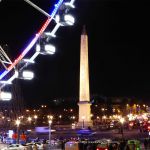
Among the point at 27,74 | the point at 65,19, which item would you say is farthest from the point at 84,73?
the point at 65,19

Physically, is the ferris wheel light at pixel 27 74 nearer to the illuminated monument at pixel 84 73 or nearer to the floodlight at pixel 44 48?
the floodlight at pixel 44 48

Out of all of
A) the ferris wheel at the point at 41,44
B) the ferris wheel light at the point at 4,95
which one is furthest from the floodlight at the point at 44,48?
the ferris wheel light at the point at 4,95

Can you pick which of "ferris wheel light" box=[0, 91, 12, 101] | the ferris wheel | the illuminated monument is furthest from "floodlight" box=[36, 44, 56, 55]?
the illuminated monument

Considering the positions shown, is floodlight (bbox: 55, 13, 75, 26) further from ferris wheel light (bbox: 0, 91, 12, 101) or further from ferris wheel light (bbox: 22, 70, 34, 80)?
ferris wheel light (bbox: 0, 91, 12, 101)

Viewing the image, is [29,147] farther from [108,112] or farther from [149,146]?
[108,112]

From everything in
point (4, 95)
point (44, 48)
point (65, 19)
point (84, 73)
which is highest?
point (84, 73)

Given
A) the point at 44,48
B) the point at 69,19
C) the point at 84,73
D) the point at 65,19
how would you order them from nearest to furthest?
the point at 44,48
the point at 65,19
the point at 69,19
the point at 84,73

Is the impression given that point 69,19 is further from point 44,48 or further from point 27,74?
point 27,74

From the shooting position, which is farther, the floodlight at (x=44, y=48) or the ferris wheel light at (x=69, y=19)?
the ferris wheel light at (x=69, y=19)

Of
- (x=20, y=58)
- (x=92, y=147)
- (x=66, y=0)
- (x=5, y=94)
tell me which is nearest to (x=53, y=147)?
(x=92, y=147)

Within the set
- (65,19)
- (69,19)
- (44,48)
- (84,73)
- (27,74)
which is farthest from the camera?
(84,73)

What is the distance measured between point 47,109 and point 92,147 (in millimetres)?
134009

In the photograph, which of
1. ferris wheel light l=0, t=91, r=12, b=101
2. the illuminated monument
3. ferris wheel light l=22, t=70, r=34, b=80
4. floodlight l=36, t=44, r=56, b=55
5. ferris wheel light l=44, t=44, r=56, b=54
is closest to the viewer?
floodlight l=36, t=44, r=56, b=55

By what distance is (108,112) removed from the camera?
17350cm
